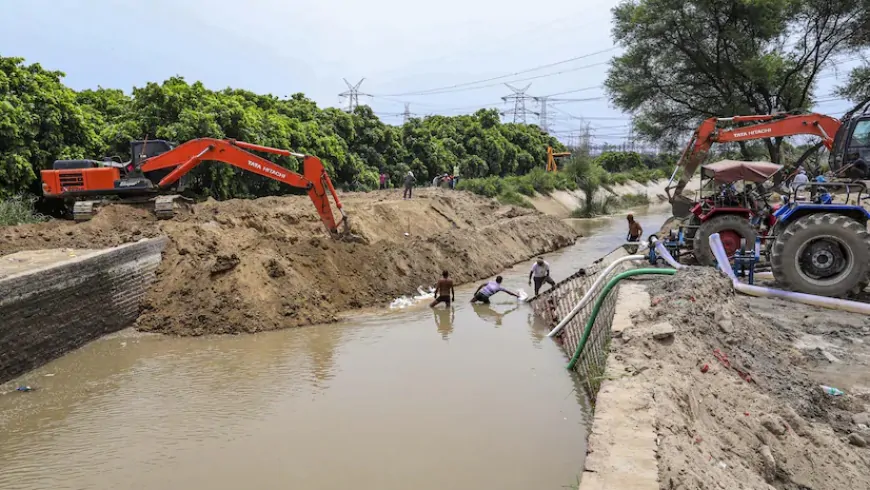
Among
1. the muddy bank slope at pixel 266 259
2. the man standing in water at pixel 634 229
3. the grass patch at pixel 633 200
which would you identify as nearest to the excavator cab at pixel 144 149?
the muddy bank slope at pixel 266 259

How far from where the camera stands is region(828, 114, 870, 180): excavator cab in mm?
10305

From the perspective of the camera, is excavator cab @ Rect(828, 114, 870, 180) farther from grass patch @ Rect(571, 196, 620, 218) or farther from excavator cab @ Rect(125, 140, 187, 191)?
grass patch @ Rect(571, 196, 620, 218)

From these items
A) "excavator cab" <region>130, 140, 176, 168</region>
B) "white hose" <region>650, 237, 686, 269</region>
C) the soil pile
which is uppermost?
"excavator cab" <region>130, 140, 176, 168</region>

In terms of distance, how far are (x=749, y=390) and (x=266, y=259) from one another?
9.71 m

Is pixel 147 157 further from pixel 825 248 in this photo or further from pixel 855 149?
pixel 855 149

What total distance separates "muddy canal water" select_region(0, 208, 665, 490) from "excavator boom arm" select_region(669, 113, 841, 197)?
23.9 feet

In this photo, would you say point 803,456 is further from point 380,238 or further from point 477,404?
point 380,238

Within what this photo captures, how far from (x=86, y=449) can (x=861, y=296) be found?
1105cm

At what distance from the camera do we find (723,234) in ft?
39.5

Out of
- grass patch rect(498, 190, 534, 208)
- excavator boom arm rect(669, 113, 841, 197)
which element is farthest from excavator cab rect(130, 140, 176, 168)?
grass patch rect(498, 190, 534, 208)

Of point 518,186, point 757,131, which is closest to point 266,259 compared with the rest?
point 757,131

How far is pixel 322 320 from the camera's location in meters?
12.0

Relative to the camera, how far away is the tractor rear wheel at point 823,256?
344 inches

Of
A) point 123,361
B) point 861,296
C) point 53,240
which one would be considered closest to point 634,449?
point 861,296
